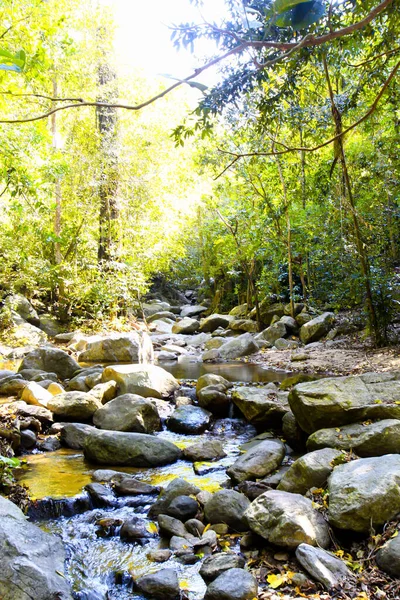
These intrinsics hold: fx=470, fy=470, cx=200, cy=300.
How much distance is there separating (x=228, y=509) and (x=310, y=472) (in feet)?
2.33

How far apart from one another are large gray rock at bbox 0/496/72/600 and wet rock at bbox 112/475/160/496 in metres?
1.40

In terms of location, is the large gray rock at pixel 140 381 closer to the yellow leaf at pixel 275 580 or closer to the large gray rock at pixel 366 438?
the large gray rock at pixel 366 438

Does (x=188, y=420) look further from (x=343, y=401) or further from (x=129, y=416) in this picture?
(x=343, y=401)

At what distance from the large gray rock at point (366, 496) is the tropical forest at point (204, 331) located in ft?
0.05

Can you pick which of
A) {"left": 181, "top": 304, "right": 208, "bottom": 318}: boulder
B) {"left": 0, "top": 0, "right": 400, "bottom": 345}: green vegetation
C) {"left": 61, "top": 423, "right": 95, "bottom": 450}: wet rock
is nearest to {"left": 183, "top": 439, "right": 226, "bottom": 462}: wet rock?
{"left": 61, "top": 423, "right": 95, "bottom": 450}: wet rock

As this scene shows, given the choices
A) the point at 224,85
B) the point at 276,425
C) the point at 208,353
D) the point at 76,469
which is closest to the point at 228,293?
the point at 208,353

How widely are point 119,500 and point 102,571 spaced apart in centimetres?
100

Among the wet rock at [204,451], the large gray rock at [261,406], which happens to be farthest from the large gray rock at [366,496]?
the large gray rock at [261,406]

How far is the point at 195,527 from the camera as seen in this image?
11.7 feet

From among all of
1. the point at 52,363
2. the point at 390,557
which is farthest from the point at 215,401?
the point at 390,557

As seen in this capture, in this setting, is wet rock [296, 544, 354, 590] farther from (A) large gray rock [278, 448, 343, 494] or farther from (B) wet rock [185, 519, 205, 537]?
(B) wet rock [185, 519, 205, 537]

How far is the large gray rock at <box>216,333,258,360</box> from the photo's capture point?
452 inches

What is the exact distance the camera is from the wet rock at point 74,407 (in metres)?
6.35

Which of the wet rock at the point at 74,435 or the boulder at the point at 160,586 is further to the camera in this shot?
the wet rock at the point at 74,435
